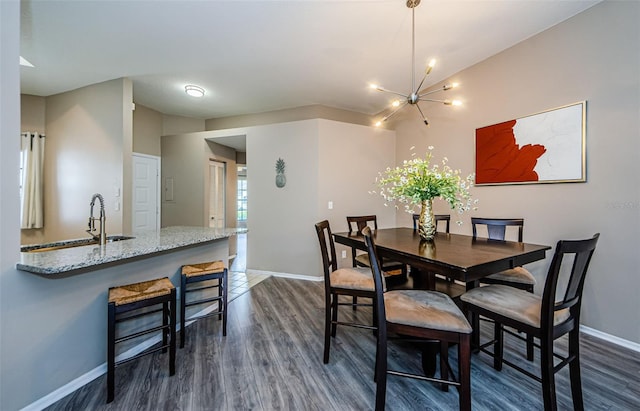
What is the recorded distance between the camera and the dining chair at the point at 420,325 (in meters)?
1.38

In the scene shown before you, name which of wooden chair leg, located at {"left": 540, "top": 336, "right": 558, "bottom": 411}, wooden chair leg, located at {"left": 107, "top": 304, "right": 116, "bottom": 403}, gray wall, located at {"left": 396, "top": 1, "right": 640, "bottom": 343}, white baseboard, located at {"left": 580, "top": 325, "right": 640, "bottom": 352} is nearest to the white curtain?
wooden chair leg, located at {"left": 107, "top": 304, "right": 116, "bottom": 403}

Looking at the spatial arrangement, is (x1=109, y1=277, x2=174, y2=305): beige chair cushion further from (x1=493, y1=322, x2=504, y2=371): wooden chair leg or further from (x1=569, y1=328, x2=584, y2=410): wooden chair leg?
(x1=569, y1=328, x2=584, y2=410): wooden chair leg

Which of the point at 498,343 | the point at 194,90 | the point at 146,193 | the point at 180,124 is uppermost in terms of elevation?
the point at 194,90

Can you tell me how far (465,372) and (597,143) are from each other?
8.57 feet

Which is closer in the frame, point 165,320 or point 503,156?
point 165,320

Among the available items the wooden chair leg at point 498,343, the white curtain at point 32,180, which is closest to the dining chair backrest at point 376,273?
the wooden chair leg at point 498,343

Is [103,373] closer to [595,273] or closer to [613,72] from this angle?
[595,273]

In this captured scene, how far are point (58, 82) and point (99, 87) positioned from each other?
512 mm

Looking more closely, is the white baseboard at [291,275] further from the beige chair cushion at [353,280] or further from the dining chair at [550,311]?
the dining chair at [550,311]

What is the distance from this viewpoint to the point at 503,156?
10.7ft

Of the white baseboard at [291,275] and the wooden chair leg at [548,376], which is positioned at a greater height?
the wooden chair leg at [548,376]

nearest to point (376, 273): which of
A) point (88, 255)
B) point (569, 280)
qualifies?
point (569, 280)

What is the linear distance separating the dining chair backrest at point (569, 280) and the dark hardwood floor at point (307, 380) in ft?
2.27

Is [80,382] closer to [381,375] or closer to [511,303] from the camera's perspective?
[381,375]
